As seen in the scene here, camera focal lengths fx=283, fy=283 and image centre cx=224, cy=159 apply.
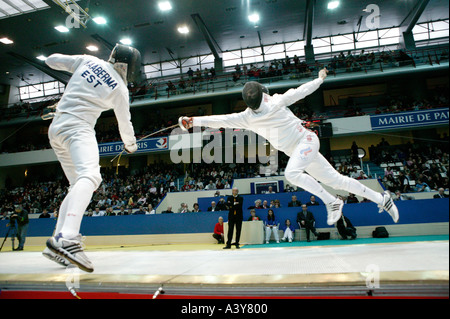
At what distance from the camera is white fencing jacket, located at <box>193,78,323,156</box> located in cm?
315

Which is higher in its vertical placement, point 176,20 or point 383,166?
point 176,20

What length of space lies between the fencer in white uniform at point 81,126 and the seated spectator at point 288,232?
6899mm

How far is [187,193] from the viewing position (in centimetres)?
1352

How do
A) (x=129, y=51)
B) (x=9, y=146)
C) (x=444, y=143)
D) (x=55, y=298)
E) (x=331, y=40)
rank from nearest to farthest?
(x=444, y=143) < (x=55, y=298) < (x=129, y=51) < (x=331, y=40) < (x=9, y=146)

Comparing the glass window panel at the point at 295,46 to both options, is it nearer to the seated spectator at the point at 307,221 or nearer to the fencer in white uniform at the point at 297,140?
the seated spectator at the point at 307,221

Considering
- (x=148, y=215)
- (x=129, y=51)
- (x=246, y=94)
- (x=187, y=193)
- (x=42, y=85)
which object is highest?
(x=42, y=85)

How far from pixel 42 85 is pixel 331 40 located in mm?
22418

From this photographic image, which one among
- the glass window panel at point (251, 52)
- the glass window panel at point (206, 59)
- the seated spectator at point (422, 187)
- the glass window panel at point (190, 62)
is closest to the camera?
the seated spectator at point (422, 187)

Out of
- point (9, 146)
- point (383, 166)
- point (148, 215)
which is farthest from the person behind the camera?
point (9, 146)

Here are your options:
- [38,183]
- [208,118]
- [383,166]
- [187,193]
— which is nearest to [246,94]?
[208,118]

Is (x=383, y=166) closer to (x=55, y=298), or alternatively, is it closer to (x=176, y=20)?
(x=176, y=20)

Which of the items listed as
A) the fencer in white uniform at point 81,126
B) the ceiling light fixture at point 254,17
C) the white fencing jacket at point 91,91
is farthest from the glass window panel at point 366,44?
the white fencing jacket at point 91,91

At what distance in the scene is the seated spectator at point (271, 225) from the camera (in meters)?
8.69

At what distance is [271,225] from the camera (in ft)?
28.9
